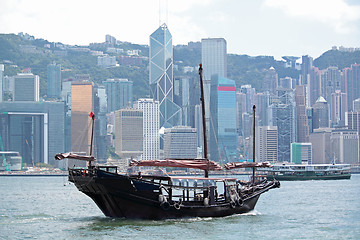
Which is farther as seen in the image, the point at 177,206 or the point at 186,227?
the point at 177,206

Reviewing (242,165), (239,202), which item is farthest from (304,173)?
(239,202)

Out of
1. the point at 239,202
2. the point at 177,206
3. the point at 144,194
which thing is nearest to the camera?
the point at 144,194

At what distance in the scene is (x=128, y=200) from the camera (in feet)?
150

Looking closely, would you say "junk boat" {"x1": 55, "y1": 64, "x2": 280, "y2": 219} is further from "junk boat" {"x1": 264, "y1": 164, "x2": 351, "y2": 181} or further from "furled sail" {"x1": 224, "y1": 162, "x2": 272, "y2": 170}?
"junk boat" {"x1": 264, "y1": 164, "x2": 351, "y2": 181}

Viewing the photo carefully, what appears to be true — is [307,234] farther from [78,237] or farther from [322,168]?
[322,168]

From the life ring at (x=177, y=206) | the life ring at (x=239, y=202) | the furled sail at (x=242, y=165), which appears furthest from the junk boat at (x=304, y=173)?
the life ring at (x=177, y=206)

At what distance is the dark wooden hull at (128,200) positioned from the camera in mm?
45406

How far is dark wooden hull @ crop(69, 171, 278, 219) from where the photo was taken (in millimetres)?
45406

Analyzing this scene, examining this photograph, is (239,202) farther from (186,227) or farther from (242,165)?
(186,227)

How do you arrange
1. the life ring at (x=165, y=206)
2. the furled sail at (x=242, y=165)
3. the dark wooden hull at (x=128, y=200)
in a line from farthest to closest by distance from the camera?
1. the furled sail at (x=242, y=165)
2. the life ring at (x=165, y=206)
3. the dark wooden hull at (x=128, y=200)

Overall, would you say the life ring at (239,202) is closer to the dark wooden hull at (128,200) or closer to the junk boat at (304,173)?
the dark wooden hull at (128,200)

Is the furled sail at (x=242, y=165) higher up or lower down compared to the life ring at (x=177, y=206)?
higher up

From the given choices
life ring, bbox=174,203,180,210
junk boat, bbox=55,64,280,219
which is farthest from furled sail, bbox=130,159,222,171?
life ring, bbox=174,203,180,210

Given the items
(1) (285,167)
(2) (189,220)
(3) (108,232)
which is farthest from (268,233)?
(1) (285,167)
